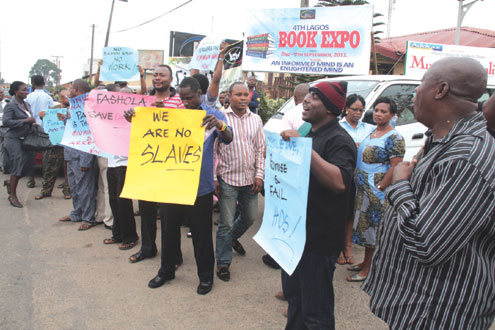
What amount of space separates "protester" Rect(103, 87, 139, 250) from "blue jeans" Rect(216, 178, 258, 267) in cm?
133

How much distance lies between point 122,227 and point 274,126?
2.49m

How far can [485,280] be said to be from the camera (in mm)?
1438

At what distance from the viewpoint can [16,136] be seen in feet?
21.3

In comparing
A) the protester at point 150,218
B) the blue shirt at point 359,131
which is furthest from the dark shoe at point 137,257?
the blue shirt at point 359,131

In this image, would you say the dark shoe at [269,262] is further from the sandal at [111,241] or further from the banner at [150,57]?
the banner at [150,57]

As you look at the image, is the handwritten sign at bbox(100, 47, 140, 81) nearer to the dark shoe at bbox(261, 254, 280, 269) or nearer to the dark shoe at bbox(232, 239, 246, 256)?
the dark shoe at bbox(232, 239, 246, 256)

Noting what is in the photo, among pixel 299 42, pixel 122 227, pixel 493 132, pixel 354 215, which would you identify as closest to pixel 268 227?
pixel 493 132

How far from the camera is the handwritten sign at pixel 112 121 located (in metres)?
3.86

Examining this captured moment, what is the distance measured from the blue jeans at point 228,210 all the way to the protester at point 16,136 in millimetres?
4279

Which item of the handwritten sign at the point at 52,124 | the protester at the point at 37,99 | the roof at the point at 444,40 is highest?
the roof at the point at 444,40

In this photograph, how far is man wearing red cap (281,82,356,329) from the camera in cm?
219

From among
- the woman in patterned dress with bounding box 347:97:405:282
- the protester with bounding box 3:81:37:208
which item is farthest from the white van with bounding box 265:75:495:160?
the protester with bounding box 3:81:37:208

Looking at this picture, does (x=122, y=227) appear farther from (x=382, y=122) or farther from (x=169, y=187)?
(x=382, y=122)

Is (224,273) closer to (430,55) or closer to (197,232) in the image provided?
(197,232)
